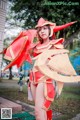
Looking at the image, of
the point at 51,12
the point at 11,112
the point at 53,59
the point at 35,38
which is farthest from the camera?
the point at 51,12

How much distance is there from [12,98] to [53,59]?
0.68m

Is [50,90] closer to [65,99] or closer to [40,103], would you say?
[40,103]

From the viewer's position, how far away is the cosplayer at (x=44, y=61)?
1.85 metres

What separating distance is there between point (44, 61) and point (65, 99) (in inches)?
22.9

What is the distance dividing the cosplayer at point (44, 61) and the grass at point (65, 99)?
253mm

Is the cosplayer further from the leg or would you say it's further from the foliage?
the foliage

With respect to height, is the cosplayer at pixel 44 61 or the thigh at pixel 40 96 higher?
the cosplayer at pixel 44 61

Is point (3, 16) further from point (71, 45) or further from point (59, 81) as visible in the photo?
point (59, 81)

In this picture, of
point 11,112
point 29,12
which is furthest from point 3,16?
point 11,112

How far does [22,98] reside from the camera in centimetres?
224

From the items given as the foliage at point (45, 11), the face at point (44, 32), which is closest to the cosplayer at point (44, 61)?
the face at point (44, 32)

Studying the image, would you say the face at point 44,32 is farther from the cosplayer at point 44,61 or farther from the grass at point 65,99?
the grass at point 65,99

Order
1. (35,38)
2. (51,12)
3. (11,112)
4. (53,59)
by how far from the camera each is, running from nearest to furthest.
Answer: (53,59) < (35,38) < (11,112) < (51,12)

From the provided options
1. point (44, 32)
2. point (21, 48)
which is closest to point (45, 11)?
point (44, 32)
